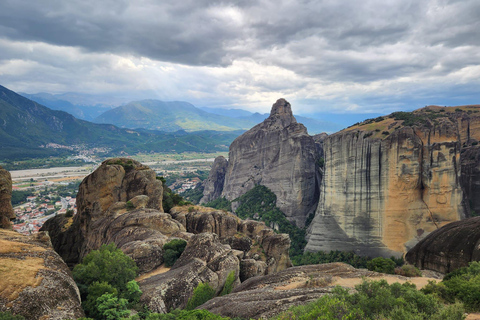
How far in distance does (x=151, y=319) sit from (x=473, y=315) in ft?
44.9

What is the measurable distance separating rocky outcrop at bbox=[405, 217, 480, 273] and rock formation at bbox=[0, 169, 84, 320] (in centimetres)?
2546

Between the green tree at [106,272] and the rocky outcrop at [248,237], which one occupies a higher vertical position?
the green tree at [106,272]

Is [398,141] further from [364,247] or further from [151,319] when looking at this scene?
[151,319]

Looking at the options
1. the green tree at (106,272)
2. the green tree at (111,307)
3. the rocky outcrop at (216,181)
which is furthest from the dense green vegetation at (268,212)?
the green tree at (111,307)

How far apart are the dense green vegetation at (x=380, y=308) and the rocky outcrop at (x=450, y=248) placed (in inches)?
531

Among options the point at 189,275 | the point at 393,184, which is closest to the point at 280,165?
the point at 393,184

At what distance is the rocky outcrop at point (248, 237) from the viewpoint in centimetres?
2666

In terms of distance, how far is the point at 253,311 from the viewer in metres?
13.5

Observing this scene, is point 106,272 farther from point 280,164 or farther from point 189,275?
point 280,164

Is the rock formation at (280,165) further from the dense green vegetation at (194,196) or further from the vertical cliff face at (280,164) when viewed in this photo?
the dense green vegetation at (194,196)

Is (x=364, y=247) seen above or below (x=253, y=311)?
below

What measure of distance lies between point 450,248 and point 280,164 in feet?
162

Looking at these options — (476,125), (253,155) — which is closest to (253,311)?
(476,125)

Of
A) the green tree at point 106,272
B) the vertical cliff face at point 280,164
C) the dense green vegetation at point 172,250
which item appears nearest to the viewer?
the green tree at point 106,272
